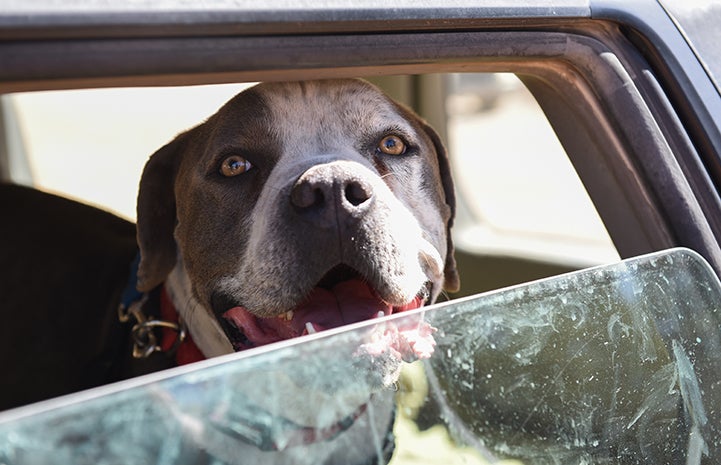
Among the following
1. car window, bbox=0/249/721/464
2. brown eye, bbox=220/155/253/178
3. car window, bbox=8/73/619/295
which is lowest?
car window, bbox=8/73/619/295

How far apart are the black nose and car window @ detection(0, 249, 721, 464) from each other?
676 mm

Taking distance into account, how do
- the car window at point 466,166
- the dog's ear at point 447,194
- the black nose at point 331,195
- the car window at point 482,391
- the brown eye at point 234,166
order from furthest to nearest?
the car window at point 466,166, the dog's ear at point 447,194, the brown eye at point 234,166, the black nose at point 331,195, the car window at point 482,391

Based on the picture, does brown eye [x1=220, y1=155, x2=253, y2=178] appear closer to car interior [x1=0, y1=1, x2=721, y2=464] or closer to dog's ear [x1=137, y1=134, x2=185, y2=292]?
dog's ear [x1=137, y1=134, x2=185, y2=292]

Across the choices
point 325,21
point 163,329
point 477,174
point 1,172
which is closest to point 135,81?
point 325,21

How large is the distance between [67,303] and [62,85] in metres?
2.01

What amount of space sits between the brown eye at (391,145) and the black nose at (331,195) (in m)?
0.48

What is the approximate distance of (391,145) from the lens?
263 cm

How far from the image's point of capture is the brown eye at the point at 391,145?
8.57 ft

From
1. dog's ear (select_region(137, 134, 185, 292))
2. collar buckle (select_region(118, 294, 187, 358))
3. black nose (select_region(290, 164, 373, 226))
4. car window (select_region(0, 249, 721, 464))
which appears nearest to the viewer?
car window (select_region(0, 249, 721, 464))

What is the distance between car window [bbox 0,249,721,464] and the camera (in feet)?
3.59

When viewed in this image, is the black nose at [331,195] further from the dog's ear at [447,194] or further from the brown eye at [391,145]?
the dog's ear at [447,194]

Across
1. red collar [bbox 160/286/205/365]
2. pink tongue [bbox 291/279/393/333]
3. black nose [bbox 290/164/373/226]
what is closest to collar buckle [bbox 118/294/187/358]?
red collar [bbox 160/286/205/365]

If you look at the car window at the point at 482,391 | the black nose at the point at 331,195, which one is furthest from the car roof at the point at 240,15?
the black nose at the point at 331,195

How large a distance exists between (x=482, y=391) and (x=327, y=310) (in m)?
0.81
